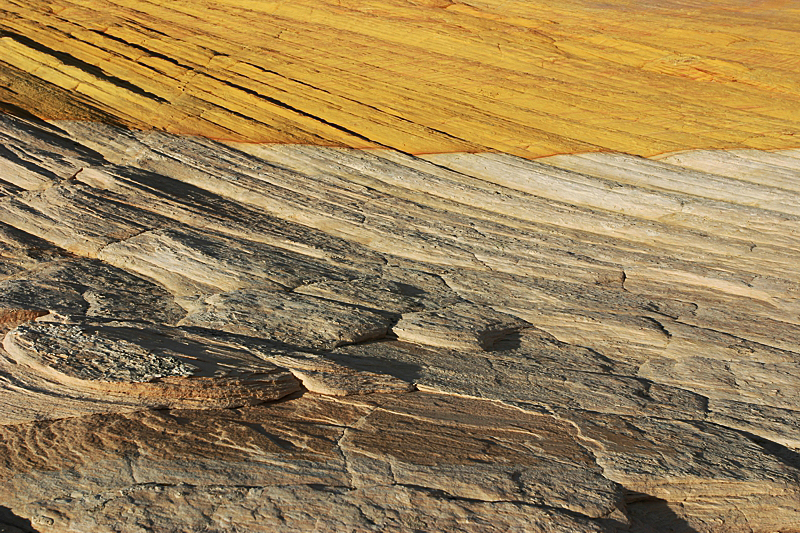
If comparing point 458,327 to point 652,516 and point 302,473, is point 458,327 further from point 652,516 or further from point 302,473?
point 302,473

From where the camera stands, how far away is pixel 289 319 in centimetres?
707

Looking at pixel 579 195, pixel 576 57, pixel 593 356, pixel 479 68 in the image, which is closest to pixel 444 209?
pixel 579 195

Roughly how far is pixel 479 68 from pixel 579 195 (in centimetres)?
508

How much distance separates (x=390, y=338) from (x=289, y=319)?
3.13 feet

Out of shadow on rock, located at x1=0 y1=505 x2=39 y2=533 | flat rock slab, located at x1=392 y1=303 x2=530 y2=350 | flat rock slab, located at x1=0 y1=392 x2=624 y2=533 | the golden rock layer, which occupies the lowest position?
shadow on rock, located at x1=0 y1=505 x2=39 y2=533

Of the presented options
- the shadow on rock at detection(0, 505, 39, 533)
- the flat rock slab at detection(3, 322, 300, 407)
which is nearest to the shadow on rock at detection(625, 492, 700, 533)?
the flat rock slab at detection(3, 322, 300, 407)

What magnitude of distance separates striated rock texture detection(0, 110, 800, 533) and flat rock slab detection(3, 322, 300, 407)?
0.07 feet

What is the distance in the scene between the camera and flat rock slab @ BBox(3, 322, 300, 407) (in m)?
5.51

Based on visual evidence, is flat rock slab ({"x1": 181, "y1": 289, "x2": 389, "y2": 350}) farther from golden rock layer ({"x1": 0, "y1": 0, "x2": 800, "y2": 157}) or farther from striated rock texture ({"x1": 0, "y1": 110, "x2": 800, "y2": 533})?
golden rock layer ({"x1": 0, "y1": 0, "x2": 800, "y2": 157})

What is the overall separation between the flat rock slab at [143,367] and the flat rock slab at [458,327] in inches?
64.0

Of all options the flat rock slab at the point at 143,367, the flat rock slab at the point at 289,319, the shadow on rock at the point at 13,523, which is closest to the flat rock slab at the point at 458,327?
the flat rock slab at the point at 289,319

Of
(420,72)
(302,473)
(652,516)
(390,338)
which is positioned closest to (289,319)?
(390,338)

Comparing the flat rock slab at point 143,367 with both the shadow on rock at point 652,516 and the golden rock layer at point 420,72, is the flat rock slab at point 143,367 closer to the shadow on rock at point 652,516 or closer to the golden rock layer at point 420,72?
the shadow on rock at point 652,516

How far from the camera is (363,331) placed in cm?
705
